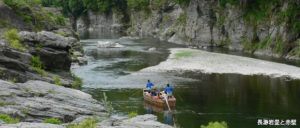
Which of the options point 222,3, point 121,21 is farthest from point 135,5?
point 222,3

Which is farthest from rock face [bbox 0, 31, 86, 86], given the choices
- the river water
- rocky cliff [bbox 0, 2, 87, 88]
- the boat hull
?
the boat hull

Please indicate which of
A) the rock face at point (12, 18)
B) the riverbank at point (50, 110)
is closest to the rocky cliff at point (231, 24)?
the riverbank at point (50, 110)

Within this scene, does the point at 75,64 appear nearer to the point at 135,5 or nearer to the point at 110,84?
the point at 110,84

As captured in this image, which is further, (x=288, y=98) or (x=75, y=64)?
(x=75, y=64)

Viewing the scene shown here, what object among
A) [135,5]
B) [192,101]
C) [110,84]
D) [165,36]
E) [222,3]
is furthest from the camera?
[135,5]

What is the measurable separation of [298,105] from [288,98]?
2678 mm

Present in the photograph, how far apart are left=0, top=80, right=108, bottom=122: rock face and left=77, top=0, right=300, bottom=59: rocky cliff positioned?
46.4 m

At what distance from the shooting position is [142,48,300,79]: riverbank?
4675 centimetres

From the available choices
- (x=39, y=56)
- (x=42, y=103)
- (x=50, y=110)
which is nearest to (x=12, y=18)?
(x=39, y=56)

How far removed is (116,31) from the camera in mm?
160375

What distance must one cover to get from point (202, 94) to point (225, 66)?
685 inches

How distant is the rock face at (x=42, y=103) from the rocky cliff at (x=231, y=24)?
46.4 meters

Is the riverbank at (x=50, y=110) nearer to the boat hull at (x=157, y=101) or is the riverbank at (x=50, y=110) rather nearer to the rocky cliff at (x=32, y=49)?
the rocky cliff at (x=32, y=49)

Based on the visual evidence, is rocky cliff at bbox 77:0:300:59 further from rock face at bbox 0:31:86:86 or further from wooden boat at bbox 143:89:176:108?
rock face at bbox 0:31:86:86
